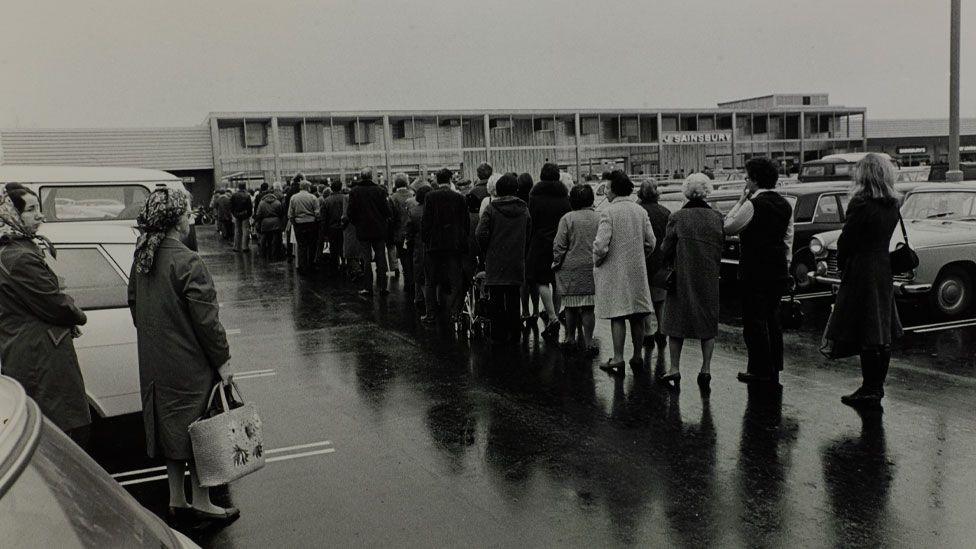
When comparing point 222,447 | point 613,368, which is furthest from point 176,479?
point 613,368

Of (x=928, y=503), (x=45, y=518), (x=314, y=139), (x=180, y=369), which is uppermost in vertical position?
(x=314, y=139)

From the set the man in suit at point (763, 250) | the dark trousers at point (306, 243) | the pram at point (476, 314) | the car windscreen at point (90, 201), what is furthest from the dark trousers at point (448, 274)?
the dark trousers at point (306, 243)

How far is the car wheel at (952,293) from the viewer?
35.8 feet

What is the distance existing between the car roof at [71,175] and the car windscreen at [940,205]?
10.4 m

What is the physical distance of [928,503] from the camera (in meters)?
4.82

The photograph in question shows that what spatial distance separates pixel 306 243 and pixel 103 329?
12.3m

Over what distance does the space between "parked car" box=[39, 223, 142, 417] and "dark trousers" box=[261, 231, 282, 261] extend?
1504 centimetres

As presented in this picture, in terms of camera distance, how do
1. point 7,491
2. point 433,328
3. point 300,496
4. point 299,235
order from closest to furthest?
point 7,491
point 300,496
point 433,328
point 299,235

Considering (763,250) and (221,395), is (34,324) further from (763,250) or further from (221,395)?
(763,250)

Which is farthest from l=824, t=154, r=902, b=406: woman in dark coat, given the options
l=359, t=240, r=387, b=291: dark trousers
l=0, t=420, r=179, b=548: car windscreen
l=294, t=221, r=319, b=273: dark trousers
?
l=294, t=221, r=319, b=273: dark trousers

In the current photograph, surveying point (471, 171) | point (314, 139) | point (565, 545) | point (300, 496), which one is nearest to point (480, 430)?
point (300, 496)

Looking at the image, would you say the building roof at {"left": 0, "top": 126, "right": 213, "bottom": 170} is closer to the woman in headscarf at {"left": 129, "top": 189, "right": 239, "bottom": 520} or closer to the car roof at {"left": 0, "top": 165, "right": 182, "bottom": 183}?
the car roof at {"left": 0, "top": 165, "right": 182, "bottom": 183}

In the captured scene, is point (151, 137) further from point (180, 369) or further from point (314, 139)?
point (180, 369)

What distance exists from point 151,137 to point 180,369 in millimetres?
50058
